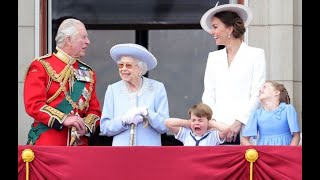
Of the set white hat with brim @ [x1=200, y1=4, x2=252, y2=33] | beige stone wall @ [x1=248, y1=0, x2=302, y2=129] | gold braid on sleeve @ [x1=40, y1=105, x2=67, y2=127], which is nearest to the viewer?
gold braid on sleeve @ [x1=40, y1=105, x2=67, y2=127]

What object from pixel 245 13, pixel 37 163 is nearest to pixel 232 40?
pixel 245 13

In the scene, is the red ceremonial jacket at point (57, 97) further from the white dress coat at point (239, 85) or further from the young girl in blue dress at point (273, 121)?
the young girl in blue dress at point (273, 121)

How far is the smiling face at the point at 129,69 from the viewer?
9078mm

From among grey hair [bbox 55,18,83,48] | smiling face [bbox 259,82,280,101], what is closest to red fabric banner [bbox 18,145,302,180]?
smiling face [bbox 259,82,280,101]

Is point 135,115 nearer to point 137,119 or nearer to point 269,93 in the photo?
point 137,119

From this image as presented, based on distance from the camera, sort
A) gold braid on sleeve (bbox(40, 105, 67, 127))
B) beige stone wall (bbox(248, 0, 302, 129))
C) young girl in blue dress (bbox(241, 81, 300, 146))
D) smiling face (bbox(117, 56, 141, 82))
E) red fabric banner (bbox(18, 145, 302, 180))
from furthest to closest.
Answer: beige stone wall (bbox(248, 0, 302, 129)) < smiling face (bbox(117, 56, 141, 82)) < gold braid on sleeve (bbox(40, 105, 67, 127)) < young girl in blue dress (bbox(241, 81, 300, 146)) < red fabric banner (bbox(18, 145, 302, 180))

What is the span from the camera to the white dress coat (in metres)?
9.16

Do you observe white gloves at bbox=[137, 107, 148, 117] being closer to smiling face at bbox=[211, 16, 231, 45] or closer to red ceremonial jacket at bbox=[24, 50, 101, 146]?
red ceremonial jacket at bbox=[24, 50, 101, 146]

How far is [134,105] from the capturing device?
9094mm

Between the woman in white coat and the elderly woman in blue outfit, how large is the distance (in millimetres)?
419

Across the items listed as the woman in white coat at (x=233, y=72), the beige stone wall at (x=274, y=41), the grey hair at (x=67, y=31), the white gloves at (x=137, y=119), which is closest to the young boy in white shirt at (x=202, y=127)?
the woman in white coat at (x=233, y=72)

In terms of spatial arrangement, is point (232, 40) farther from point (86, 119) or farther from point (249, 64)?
point (86, 119)

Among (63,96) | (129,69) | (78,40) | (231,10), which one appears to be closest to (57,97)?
(63,96)

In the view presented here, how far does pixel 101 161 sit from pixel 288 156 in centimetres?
127
